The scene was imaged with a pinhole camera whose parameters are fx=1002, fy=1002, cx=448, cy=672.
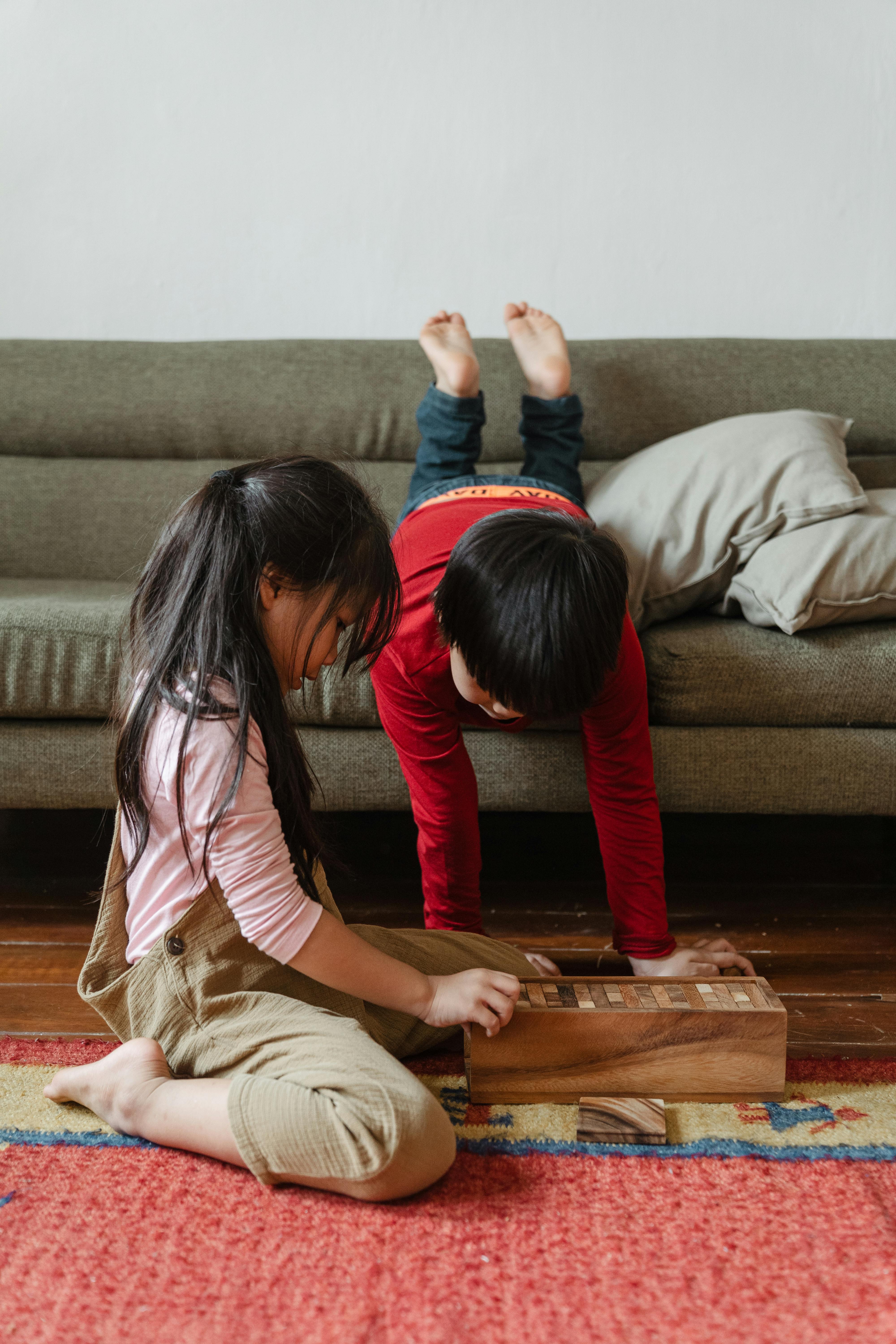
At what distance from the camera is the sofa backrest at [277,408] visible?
62.6 inches

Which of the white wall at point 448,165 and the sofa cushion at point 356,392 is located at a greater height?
the white wall at point 448,165

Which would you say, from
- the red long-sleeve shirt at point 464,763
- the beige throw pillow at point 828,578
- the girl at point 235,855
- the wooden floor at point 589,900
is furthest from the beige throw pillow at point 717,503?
the girl at point 235,855

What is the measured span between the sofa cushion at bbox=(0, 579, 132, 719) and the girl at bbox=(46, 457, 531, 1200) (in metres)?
0.33

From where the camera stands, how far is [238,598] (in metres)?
0.78

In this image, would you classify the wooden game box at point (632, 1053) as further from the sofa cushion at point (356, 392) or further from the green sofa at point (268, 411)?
the sofa cushion at point (356, 392)

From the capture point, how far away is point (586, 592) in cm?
81

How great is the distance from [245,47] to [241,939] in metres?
1.66

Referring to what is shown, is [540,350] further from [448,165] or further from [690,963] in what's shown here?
[690,963]

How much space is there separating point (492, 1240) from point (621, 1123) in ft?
0.51

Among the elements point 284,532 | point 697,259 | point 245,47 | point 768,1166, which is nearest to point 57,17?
point 245,47

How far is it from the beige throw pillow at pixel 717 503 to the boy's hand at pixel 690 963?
394 mm

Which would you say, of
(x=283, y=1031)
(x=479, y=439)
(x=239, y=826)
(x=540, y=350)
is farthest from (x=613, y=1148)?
(x=540, y=350)

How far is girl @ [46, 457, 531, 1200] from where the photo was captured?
75cm

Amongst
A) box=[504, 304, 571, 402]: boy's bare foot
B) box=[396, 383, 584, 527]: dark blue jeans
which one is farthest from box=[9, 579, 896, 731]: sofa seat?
box=[504, 304, 571, 402]: boy's bare foot
